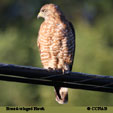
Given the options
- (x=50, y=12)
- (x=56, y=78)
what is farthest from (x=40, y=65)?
(x=56, y=78)

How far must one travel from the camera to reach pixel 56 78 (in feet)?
20.1

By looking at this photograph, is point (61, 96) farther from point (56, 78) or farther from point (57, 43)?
point (56, 78)

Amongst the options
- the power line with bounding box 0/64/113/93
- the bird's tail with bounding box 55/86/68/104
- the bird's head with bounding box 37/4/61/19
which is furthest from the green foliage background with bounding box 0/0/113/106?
the power line with bounding box 0/64/113/93

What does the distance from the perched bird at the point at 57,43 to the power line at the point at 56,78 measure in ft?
5.62

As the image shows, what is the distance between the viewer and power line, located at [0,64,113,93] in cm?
591

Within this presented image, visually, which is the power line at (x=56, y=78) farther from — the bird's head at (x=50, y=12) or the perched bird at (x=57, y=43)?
the bird's head at (x=50, y=12)

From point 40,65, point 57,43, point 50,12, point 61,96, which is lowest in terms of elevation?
point 40,65

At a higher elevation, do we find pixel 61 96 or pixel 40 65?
pixel 61 96

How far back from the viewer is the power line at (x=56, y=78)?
591 cm

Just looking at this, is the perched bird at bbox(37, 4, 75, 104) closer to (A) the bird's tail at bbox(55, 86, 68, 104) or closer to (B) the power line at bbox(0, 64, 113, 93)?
(A) the bird's tail at bbox(55, 86, 68, 104)

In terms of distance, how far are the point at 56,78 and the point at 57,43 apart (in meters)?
1.91

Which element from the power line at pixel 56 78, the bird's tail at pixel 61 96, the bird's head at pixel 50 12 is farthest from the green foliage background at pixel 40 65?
the power line at pixel 56 78

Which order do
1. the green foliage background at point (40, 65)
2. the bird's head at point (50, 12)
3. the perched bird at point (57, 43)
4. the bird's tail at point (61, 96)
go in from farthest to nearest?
the green foliage background at point (40, 65), the bird's head at point (50, 12), the bird's tail at point (61, 96), the perched bird at point (57, 43)

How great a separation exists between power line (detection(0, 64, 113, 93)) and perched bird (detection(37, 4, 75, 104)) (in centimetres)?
171
